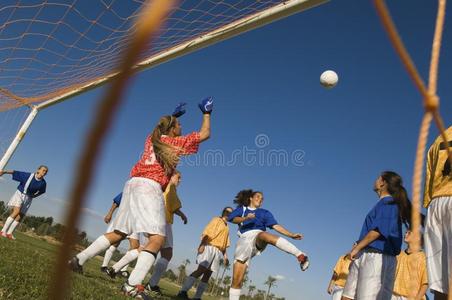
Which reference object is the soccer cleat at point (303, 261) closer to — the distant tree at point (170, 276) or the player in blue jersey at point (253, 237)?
the player in blue jersey at point (253, 237)

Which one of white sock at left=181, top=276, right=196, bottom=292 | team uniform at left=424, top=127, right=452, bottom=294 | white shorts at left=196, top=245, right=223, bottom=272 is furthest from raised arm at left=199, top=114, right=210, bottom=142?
white sock at left=181, top=276, right=196, bottom=292

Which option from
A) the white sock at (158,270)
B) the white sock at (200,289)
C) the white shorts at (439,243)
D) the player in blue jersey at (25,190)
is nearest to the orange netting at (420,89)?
the white shorts at (439,243)

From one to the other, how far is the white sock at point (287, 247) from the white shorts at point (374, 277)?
1232mm

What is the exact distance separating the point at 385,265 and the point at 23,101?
601cm

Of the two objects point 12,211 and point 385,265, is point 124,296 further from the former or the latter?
point 12,211

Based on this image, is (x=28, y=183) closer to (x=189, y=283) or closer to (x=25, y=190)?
(x=25, y=190)

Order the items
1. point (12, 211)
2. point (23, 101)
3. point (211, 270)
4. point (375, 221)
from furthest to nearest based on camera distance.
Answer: point (12, 211) < point (211, 270) < point (23, 101) < point (375, 221)

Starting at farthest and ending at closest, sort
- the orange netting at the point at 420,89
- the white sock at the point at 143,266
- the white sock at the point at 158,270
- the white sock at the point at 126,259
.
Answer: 1. the white sock at the point at 158,270
2. the white sock at the point at 126,259
3. the white sock at the point at 143,266
4. the orange netting at the point at 420,89

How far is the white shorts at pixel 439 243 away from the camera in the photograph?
2516 mm

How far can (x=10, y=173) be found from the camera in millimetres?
8945

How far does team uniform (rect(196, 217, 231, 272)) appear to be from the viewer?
7.53 meters

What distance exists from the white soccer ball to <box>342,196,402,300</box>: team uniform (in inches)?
94.1

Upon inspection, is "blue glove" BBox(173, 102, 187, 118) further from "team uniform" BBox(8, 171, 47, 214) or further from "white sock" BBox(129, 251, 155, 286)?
"team uniform" BBox(8, 171, 47, 214)

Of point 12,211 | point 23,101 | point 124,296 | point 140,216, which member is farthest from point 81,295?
point 12,211
